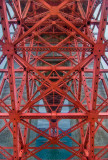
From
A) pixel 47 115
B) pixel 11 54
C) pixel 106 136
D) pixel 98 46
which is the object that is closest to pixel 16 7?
pixel 11 54

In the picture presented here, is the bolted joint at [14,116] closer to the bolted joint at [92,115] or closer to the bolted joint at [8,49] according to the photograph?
the bolted joint at [8,49]

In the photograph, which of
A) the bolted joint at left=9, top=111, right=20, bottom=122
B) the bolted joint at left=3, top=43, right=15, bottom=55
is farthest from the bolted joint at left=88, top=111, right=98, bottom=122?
the bolted joint at left=3, top=43, right=15, bottom=55

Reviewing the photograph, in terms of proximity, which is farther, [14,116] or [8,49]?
[14,116]

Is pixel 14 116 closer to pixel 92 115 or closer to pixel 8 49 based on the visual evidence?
pixel 8 49

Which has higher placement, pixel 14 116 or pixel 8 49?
pixel 8 49

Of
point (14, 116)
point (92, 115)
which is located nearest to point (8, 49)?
point (14, 116)

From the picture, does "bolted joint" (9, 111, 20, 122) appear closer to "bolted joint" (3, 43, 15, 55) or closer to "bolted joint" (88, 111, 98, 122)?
"bolted joint" (3, 43, 15, 55)

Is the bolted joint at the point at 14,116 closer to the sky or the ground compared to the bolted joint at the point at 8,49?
closer to the ground

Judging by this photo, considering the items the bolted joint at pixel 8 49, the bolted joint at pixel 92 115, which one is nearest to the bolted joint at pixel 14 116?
the bolted joint at pixel 8 49

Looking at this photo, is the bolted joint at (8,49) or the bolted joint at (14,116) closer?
the bolted joint at (8,49)

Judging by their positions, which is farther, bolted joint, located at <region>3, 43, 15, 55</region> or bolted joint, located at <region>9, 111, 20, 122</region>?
bolted joint, located at <region>9, 111, 20, 122</region>

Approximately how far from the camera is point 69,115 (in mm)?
8594

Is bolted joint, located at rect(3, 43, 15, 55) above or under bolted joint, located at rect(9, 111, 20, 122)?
above

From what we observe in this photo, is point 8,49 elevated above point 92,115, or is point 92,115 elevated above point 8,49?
point 8,49
